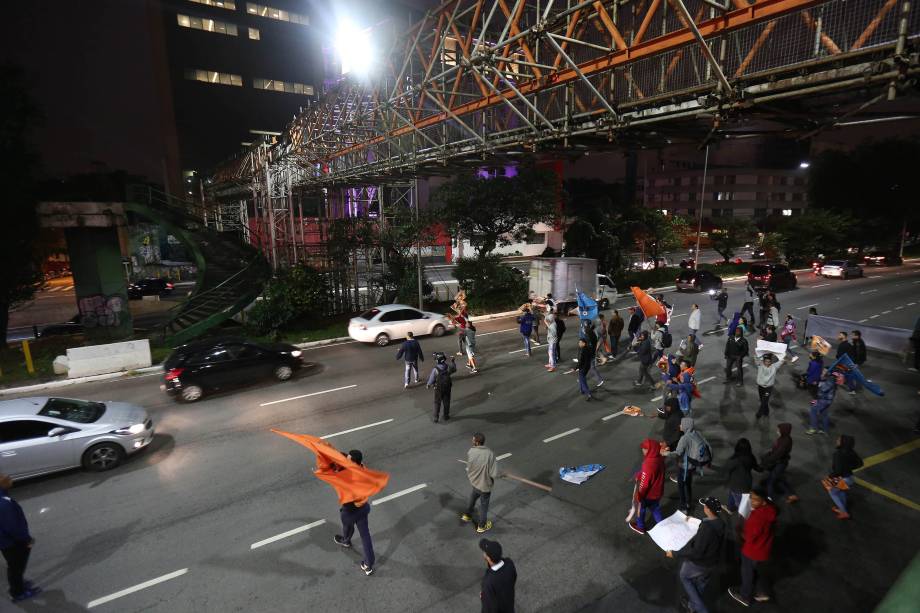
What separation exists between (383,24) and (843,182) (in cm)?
4968

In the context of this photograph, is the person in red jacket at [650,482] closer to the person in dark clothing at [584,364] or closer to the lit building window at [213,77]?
the person in dark clothing at [584,364]

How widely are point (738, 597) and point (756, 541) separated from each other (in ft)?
2.82

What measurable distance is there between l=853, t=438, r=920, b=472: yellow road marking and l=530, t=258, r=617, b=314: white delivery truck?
13.3m

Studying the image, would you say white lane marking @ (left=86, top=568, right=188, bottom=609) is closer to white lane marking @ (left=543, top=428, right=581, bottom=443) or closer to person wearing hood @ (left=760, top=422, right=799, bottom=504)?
white lane marking @ (left=543, top=428, right=581, bottom=443)

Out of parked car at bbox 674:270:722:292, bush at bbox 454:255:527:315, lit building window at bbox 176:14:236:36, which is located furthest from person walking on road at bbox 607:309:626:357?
lit building window at bbox 176:14:236:36

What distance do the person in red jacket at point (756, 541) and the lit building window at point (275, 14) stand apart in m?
66.2

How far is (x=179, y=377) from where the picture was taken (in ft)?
38.3

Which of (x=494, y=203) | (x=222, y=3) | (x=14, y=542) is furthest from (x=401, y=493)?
(x=222, y=3)

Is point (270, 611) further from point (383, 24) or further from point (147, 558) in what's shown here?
point (383, 24)

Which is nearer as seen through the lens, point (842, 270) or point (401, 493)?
point (401, 493)

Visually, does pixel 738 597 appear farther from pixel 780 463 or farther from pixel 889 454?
pixel 889 454

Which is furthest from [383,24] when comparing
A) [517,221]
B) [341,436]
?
[341,436]

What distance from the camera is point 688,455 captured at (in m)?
6.86

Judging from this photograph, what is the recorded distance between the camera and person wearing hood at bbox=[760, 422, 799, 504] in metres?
6.97
